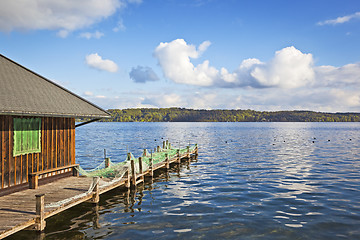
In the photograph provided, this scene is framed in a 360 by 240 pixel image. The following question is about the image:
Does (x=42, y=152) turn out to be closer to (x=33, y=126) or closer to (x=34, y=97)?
(x=33, y=126)

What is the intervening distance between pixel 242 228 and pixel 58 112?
11440 mm

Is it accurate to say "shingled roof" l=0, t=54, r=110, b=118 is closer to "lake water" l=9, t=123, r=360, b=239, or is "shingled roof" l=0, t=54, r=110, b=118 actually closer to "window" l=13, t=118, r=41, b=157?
"window" l=13, t=118, r=41, b=157

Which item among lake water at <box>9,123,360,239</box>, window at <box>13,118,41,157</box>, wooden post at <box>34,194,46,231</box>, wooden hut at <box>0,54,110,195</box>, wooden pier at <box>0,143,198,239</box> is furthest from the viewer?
window at <box>13,118,41,157</box>

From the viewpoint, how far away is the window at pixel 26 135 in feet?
45.2

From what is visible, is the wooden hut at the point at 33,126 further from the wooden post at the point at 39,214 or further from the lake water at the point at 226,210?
the wooden post at the point at 39,214

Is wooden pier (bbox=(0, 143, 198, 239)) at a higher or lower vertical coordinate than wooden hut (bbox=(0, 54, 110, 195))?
lower

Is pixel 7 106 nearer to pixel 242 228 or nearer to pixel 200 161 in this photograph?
pixel 242 228

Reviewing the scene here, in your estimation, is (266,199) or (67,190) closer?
(67,190)

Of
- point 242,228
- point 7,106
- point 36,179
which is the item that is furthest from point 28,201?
point 242,228

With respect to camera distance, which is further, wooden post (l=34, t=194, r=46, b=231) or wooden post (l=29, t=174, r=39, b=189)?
wooden post (l=29, t=174, r=39, b=189)

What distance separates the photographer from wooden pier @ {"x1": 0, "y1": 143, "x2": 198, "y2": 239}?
1055cm

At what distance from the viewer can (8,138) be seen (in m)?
13.3

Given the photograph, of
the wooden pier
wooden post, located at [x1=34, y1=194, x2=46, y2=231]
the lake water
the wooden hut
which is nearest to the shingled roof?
the wooden hut

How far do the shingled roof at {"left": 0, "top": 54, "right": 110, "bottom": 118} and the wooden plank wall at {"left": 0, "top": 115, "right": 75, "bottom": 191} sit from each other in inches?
41.3
